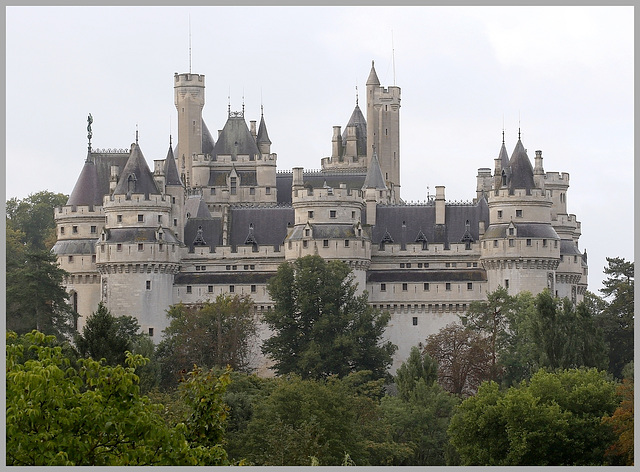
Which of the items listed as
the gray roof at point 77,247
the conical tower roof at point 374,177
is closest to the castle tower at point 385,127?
the conical tower roof at point 374,177

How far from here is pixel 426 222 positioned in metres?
98.6

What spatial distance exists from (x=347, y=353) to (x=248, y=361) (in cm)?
652

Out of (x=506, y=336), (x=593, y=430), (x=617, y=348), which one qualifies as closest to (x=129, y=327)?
(x=506, y=336)

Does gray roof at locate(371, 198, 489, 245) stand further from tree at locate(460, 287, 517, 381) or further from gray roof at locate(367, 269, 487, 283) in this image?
tree at locate(460, 287, 517, 381)

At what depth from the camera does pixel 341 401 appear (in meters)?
66.1

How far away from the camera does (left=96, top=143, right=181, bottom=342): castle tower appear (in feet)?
306

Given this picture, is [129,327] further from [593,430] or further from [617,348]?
[593,430]

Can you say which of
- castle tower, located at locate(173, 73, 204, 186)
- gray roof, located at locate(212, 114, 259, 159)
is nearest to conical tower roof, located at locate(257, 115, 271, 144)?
gray roof, located at locate(212, 114, 259, 159)

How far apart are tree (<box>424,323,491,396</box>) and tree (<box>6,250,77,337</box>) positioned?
1711 centimetres

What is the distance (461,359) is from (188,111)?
2896 centimetres

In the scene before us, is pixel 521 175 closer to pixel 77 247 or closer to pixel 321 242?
pixel 321 242

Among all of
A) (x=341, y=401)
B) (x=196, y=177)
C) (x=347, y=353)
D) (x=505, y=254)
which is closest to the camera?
(x=341, y=401)

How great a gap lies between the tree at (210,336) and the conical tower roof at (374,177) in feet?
40.8

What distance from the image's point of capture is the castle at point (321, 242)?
9400 cm
